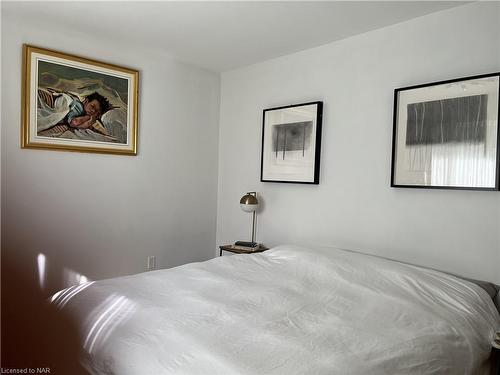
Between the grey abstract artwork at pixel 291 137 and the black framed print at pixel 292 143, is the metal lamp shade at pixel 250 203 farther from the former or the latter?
the grey abstract artwork at pixel 291 137

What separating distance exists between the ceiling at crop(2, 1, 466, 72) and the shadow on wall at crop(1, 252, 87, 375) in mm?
1856

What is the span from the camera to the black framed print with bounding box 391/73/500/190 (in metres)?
2.21

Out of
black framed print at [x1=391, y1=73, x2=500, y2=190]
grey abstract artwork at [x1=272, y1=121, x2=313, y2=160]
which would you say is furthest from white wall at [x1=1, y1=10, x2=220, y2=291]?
black framed print at [x1=391, y1=73, x2=500, y2=190]

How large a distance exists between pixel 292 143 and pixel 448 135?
4.33 feet

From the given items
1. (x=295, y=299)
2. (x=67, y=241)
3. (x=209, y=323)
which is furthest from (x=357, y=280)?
(x=67, y=241)

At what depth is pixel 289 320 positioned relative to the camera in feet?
5.54

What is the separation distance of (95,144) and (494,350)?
312 centimetres

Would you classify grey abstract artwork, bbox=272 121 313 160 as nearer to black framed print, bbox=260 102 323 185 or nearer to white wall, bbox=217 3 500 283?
black framed print, bbox=260 102 323 185

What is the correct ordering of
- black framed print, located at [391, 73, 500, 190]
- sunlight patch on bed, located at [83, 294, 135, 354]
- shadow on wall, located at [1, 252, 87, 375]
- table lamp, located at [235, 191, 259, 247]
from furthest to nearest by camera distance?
table lamp, located at [235, 191, 259, 247]
black framed print, located at [391, 73, 500, 190]
shadow on wall, located at [1, 252, 87, 375]
sunlight patch on bed, located at [83, 294, 135, 354]

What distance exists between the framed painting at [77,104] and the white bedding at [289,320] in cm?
142

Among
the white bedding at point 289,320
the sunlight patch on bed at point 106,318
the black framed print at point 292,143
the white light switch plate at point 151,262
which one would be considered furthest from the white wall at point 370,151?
the sunlight patch on bed at point 106,318

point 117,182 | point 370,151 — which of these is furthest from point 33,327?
point 370,151

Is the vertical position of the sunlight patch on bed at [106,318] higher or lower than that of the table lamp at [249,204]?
lower

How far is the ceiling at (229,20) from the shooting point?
8.07 ft
